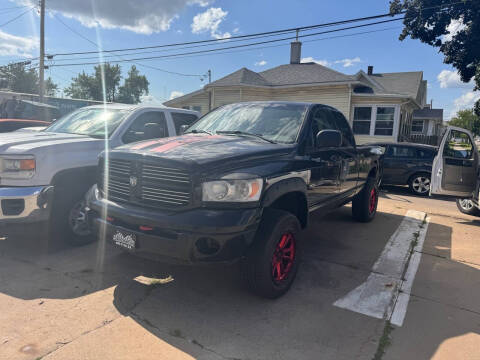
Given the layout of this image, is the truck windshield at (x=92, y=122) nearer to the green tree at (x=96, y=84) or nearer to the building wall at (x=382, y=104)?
the building wall at (x=382, y=104)

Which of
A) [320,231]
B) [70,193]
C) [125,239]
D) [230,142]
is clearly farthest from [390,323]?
[70,193]

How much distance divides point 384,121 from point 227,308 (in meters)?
15.6

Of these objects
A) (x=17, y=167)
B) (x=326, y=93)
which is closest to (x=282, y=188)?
(x=17, y=167)

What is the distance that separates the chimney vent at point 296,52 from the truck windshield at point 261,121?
1803 centimetres

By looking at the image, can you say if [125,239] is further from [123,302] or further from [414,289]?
[414,289]

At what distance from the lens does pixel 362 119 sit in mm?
17062

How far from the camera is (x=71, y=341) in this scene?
103 inches

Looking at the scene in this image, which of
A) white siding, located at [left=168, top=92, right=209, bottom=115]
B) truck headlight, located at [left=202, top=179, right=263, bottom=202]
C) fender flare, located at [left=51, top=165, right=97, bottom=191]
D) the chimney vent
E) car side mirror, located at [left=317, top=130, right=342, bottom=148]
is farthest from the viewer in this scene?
the chimney vent

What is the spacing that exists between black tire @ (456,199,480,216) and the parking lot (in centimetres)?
323

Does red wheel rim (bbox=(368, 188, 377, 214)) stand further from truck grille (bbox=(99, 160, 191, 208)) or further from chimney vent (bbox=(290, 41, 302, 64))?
chimney vent (bbox=(290, 41, 302, 64))

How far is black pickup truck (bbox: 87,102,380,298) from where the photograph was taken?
2803 millimetres

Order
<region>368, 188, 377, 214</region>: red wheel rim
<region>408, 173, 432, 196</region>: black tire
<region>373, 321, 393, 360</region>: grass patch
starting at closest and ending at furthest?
<region>373, 321, 393, 360</region>: grass patch < <region>368, 188, 377, 214</region>: red wheel rim < <region>408, 173, 432, 196</region>: black tire

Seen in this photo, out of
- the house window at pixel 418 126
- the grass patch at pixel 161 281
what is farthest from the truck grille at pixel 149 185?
the house window at pixel 418 126

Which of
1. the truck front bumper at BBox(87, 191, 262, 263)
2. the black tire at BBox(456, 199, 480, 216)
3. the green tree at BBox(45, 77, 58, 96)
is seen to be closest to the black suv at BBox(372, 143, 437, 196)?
the black tire at BBox(456, 199, 480, 216)
